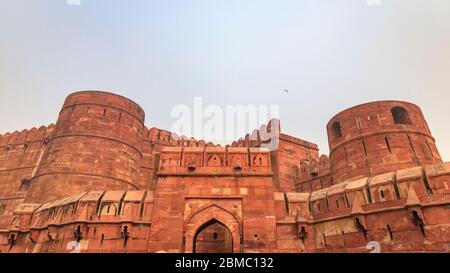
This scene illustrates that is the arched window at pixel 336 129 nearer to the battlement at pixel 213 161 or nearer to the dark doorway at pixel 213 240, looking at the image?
the battlement at pixel 213 161

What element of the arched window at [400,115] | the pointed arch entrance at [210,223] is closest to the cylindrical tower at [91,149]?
the pointed arch entrance at [210,223]

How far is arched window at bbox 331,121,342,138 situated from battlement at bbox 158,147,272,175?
7.27 m

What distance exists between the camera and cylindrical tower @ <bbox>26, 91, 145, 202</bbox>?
14617 mm

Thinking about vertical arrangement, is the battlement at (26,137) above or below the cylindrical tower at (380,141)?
above

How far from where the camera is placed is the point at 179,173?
9.26 meters

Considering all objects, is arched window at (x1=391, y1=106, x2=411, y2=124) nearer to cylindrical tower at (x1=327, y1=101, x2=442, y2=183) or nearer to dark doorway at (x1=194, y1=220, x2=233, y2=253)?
cylindrical tower at (x1=327, y1=101, x2=442, y2=183)

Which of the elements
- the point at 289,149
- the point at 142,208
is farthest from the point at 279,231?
the point at 289,149

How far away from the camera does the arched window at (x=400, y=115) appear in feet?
46.1

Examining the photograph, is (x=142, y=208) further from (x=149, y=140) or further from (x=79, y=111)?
(x=149, y=140)

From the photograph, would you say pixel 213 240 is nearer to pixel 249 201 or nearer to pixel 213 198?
pixel 213 198

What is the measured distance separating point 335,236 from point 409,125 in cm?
850

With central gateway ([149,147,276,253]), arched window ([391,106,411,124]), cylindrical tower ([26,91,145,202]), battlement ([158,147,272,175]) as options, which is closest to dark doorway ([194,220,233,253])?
central gateway ([149,147,276,253])

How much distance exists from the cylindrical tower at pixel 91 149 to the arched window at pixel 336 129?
12252 millimetres

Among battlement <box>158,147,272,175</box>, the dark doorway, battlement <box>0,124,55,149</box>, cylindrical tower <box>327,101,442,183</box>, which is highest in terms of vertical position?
battlement <box>0,124,55,149</box>
